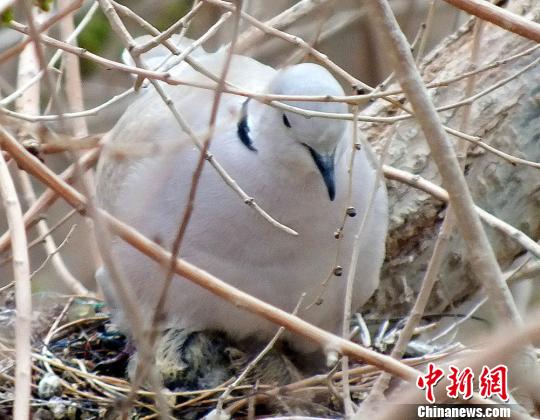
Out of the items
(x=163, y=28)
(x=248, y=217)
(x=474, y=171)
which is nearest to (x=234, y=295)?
(x=248, y=217)

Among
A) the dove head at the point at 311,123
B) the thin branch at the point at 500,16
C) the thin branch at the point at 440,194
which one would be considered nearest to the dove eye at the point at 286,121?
the dove head at the point at 311,123

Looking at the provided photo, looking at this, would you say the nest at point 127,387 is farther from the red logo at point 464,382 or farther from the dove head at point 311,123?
the dove head at point 311,123

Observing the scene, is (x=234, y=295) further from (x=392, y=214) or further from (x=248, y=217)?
(x=392, y=214)

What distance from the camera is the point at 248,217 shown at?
9.51 feet

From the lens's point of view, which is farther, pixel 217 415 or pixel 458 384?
pixel 217 415

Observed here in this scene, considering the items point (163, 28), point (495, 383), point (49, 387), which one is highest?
point (163, 28)

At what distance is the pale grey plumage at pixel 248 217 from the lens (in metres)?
2.86

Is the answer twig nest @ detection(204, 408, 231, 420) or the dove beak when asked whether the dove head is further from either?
twig nest @ detection(204, 408, 231, 420)

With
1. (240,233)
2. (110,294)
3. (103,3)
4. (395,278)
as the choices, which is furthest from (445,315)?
(103,3)

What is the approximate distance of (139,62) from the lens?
218cm

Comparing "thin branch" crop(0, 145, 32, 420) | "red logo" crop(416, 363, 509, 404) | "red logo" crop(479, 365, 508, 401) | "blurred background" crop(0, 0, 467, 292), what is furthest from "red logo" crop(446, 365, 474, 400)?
"blurred background" crop(0, 0, 467, 292)

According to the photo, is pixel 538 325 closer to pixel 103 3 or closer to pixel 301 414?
pixel 103 3

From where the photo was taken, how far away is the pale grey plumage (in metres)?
2.86

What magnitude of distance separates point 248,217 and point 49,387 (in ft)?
2.37
